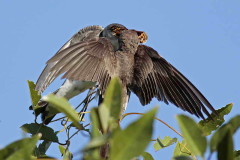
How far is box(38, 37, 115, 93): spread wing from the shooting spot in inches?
120

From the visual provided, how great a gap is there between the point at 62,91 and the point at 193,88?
1219mm

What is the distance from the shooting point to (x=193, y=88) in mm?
3744

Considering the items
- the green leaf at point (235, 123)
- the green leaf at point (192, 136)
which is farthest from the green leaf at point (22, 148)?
the green leaf at point (235, 123)

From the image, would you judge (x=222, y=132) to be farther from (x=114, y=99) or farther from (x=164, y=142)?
(x=164, y=142)

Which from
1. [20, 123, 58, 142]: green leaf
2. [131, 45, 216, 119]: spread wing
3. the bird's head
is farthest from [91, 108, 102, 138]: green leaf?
the bird's head

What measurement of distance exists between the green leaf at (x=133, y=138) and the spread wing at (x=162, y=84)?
2457mm

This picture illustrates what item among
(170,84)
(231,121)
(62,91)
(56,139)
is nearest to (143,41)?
(170,84)

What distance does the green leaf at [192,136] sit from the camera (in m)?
1.11

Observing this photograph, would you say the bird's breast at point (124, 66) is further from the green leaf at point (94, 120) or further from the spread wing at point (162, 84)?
the green leaf at point (94, 120)

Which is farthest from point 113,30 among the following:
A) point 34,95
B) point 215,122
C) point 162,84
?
point 34,95

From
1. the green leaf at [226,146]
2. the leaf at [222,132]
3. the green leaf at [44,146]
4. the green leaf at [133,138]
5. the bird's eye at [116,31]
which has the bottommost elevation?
the green leaf at [226,146]

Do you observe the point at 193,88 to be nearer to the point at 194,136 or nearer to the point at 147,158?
the point at 147,158

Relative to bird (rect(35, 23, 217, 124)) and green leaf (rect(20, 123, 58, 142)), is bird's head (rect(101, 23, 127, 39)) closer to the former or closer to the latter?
bird (rect(35, 23, 217, 124))

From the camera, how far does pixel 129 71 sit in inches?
136
